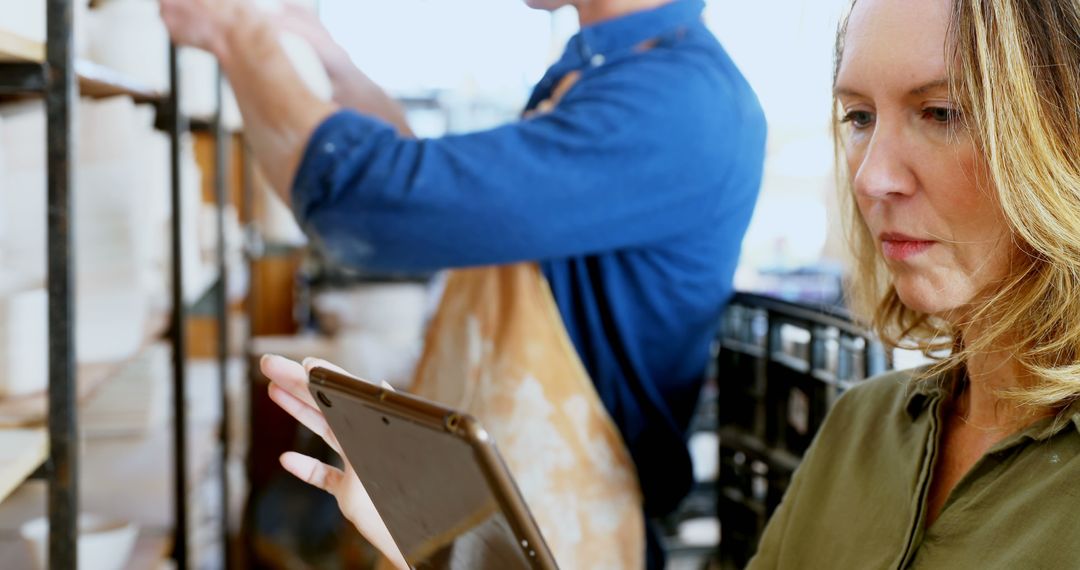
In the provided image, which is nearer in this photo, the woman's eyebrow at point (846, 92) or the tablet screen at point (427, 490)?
the tablet screen at point (427, 490)

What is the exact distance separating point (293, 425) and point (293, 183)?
6.81ft

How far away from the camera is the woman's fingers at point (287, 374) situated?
2.86 ft

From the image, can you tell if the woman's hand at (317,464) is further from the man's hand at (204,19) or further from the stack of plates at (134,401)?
the stack of plates at (134,401)

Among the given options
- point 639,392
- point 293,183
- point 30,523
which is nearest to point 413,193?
point 293,183

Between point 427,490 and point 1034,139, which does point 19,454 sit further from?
point 1034,139

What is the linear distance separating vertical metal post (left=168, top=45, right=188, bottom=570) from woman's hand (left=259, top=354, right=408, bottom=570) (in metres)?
1.14

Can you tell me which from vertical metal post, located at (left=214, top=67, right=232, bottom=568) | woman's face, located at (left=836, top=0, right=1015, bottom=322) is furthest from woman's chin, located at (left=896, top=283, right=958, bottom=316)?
vertical metal post, located at (left=214, top=67, right=232, bottom=568)

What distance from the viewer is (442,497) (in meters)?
0.68

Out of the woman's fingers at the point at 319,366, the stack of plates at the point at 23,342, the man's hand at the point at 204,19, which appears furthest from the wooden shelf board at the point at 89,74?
the woman's fingers at the point at 319,366

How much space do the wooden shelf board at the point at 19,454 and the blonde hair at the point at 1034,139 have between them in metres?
0.90

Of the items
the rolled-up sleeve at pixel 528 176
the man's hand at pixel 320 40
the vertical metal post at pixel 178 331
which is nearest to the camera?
the rolled-up sleeve at pixel 528 176

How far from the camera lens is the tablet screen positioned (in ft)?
2.07

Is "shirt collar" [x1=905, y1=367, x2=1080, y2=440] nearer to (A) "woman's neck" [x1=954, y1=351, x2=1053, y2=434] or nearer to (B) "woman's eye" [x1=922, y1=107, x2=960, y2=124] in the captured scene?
(A) "woman's neck" [x1=954, y1=351, x2=1053, y2=434]

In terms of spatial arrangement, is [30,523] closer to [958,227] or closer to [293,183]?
[293,183]
